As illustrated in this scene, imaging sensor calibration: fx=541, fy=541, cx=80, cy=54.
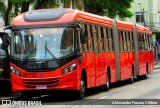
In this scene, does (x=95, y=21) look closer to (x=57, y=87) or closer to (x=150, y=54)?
(x=57, y=87)

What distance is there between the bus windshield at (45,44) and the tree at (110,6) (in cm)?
2725

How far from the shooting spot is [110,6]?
45.7 m

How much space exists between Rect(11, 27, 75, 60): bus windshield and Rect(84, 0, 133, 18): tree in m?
27.2

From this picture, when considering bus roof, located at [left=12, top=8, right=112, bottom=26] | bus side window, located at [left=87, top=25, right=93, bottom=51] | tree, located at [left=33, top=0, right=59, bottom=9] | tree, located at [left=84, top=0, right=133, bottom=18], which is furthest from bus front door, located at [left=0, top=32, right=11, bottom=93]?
tree, located at [left=84, top=0, right=133, bottom=18]

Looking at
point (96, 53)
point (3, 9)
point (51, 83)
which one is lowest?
point (51, 83)

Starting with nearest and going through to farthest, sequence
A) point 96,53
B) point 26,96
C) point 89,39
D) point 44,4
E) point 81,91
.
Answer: point 81,91 < point 26,96 < point 89,39 < point 96,53 < point 44,4

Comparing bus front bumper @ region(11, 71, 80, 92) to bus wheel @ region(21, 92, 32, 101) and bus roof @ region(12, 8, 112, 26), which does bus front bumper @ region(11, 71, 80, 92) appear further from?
bus roof @ region(12, 8, 112, 26)

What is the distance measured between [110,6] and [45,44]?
27950 millimetres

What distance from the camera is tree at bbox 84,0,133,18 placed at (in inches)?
1797

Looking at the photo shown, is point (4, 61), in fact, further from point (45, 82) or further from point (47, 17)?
point (45, 82)

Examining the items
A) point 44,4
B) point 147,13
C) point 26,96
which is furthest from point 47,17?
point 147,13

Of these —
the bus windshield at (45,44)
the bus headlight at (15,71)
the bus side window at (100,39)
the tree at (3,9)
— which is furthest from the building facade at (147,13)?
the bus headlight at (15,71)

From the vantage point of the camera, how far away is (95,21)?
21.8 metres

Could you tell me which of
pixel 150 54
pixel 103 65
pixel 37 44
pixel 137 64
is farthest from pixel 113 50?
pixel 150 54
